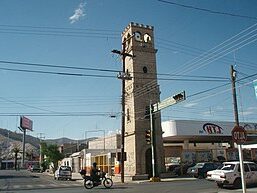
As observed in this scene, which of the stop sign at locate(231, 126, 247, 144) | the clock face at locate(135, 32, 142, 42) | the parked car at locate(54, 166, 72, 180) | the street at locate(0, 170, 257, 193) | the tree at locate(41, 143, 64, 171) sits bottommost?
the street at locate(0, 170, 257, 193)

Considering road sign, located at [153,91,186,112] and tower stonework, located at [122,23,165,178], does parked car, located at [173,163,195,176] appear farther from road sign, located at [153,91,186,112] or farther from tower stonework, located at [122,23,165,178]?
road sign, located at [153,91,186,112]

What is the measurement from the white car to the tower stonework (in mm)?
15209

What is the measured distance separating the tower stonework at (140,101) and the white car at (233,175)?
15209 mm

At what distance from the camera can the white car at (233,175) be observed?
22406 mm

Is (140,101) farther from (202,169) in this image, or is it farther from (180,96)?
(180,96)

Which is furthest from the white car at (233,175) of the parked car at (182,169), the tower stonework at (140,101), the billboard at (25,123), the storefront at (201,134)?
the billboard at (25,123)

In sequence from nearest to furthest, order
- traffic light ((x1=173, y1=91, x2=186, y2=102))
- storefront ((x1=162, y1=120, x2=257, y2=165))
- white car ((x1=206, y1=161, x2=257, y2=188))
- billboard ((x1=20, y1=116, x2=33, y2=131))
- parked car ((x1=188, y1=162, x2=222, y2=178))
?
white car ((x1=206, y1=161, x2=257, y2=188))
traffic light ((x1=173, y1=91, x2=186, y2=102))
parked car ((x1=188, y1=162, x2=222, y2=178))
storefront ((x1=162, y1=120, x2=257, y2=165))
billboard ((x1=20, y1=116, x2=33, y2=131))

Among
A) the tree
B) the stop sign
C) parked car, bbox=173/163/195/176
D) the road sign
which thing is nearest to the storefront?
parked car, bbox=173/163/195/176

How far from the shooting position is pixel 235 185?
22.5 m

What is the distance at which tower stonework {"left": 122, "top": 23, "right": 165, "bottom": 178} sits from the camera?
3928 cm

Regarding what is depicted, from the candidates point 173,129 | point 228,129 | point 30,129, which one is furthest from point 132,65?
point 30,129

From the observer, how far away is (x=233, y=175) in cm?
2253

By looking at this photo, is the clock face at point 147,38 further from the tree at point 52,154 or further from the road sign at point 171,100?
the tree at point 52,154

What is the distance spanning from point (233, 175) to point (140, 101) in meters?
19.3
